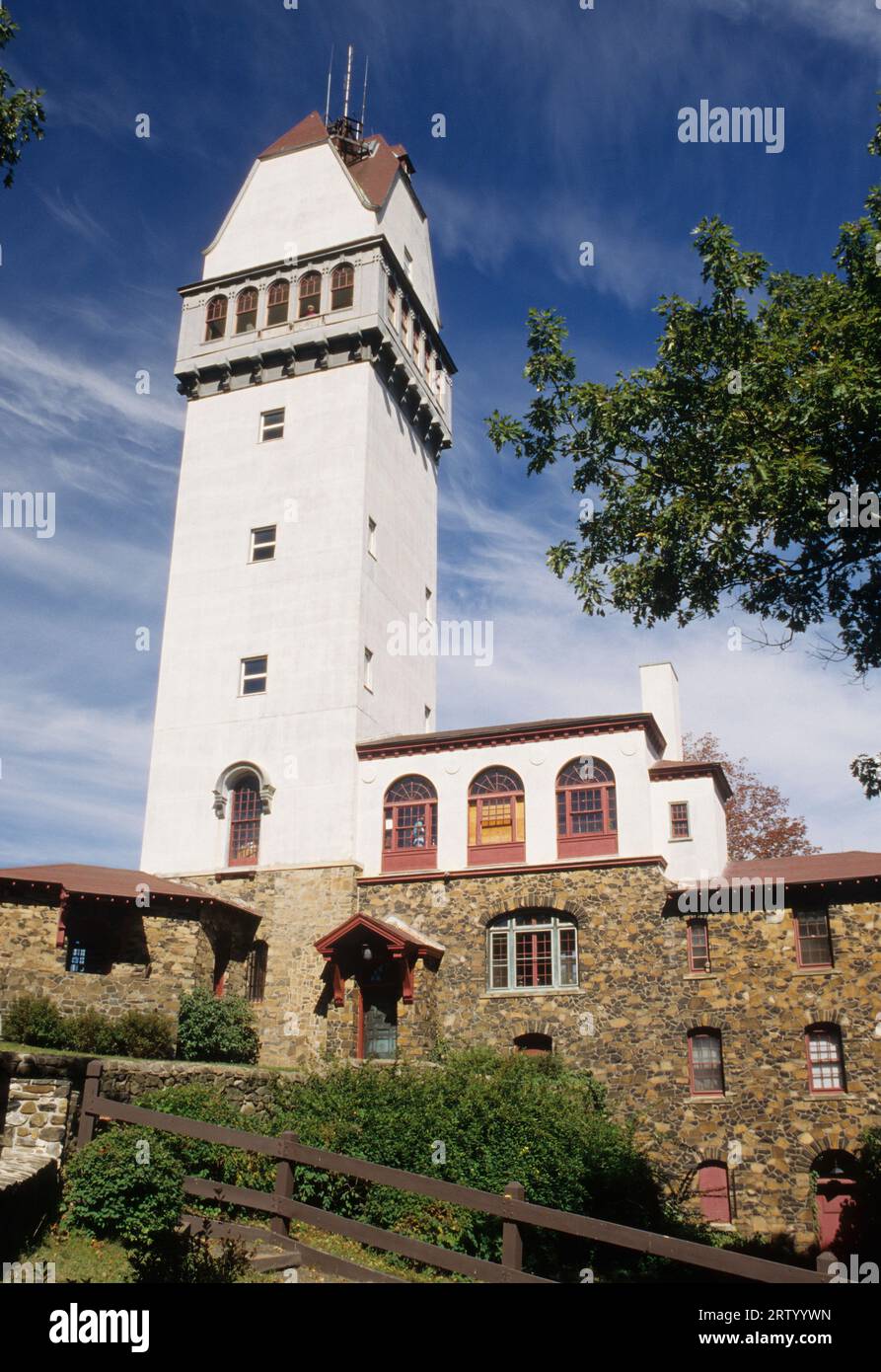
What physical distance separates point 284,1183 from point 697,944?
54.9 ft

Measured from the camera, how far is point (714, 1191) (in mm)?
25891

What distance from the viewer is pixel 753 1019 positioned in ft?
88.1

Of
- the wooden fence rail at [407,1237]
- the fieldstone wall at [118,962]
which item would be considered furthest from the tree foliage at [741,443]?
the fieldstone wall at [118,962]

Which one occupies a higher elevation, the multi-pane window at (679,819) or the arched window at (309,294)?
the arched window at (309,294)

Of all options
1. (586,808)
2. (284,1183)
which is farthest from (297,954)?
(284,1183)

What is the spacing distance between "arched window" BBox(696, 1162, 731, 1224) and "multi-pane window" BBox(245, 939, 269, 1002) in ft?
40.7

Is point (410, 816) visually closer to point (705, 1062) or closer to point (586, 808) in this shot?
point (586, 808)

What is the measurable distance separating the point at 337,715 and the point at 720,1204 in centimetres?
1670

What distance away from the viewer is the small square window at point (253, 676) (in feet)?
114

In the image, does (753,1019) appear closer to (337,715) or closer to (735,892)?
(735,892)

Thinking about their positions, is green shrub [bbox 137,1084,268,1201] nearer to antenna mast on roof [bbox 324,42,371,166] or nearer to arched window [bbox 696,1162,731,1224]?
arched window [bbox 696,1162,731,1224]

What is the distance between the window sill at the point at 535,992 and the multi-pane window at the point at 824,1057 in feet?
18.4

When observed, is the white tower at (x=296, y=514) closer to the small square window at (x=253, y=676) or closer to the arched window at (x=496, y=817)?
the small square window at (x=253, y=676)
